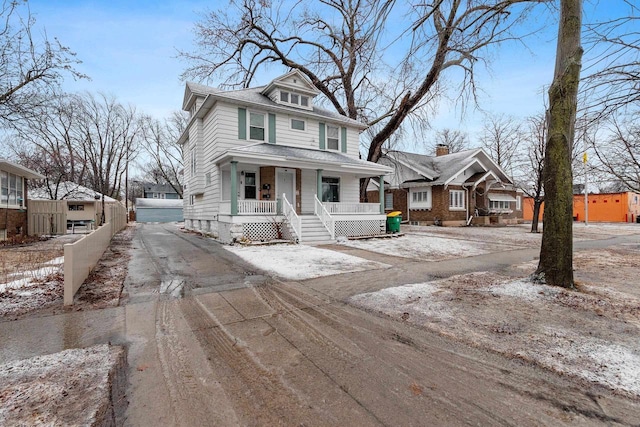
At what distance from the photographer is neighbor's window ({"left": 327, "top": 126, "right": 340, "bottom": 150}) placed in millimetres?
16438

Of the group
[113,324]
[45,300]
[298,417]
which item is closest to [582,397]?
[298,417]

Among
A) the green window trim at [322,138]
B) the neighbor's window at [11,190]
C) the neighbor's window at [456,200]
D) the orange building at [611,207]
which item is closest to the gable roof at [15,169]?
the neighbor's window at [11,190]

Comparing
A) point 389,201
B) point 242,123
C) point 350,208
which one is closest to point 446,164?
point 389,201

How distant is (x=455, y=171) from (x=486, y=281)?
57.1 ft

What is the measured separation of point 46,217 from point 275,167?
12.8 meters

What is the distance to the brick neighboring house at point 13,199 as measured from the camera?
12195 mm

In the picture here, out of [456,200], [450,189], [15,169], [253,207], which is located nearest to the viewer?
[253,207]

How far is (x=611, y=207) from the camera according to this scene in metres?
29.6

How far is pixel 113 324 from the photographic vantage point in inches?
147

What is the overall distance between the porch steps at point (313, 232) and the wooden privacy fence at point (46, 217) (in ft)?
46.0

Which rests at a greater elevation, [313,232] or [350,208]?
[350,208]

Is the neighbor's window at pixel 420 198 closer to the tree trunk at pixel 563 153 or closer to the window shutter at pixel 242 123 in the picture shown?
the window shutter at pixel 242 123

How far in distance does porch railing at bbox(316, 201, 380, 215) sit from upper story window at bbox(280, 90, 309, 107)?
6.03m

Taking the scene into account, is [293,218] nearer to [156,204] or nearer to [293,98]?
[293,98]
